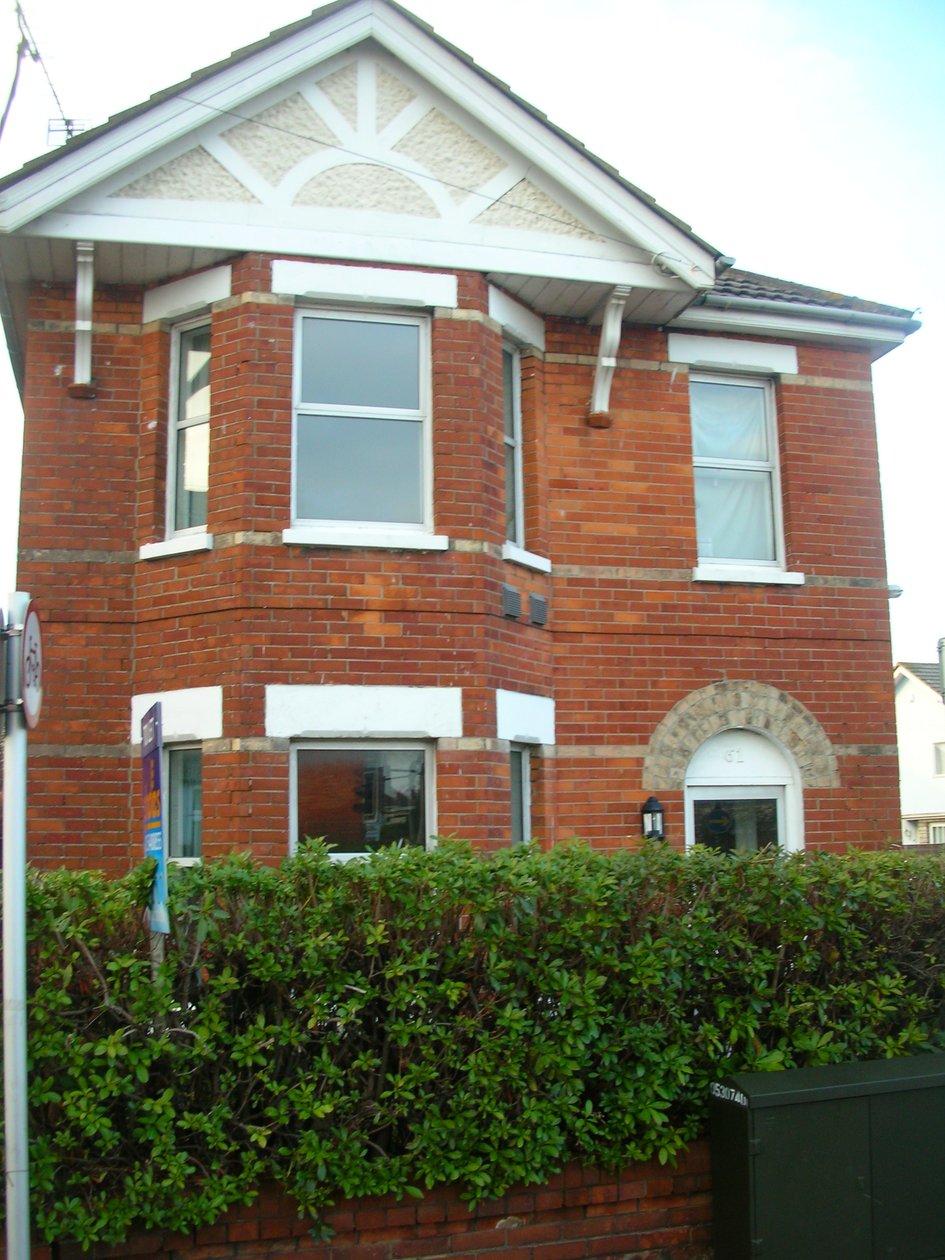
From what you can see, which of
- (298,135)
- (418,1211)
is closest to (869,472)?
(298,135)

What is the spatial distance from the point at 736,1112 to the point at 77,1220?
111 inches

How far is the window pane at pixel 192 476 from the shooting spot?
31.3 feet

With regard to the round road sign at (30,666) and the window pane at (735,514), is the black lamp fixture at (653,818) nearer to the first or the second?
the window pane at (735,514)

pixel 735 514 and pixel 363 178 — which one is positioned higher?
pixel 363 178

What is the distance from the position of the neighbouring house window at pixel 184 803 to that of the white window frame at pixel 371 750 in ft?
2.28

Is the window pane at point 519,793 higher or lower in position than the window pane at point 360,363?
lower

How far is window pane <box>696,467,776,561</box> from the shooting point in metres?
10.9

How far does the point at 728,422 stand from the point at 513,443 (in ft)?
6.95

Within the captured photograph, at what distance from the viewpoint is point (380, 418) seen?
376 inches

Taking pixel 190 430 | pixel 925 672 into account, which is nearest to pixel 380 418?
pixel 190 430

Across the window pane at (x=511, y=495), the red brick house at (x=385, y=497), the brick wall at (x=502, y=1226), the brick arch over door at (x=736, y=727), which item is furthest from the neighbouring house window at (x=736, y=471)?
the brick wall at (x=502, y=1226)

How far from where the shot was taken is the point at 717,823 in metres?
10.5

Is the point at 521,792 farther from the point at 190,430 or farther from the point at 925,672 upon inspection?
the point at 925,672

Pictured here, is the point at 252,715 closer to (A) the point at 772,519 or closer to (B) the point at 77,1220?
(B) the point at 77,1220
